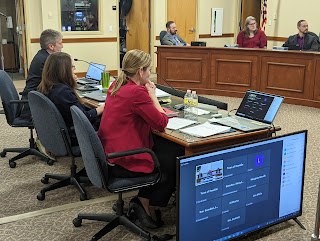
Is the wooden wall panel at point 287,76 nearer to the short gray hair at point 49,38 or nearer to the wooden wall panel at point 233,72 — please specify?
the wooden wall panel at point 233,72

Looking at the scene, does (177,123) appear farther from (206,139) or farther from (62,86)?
(62,86)

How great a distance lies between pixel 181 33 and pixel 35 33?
11.6 ft

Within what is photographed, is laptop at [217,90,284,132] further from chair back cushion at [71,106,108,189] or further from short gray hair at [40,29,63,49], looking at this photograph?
short gray hair at [40,29,63,49]

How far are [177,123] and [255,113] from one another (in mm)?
597

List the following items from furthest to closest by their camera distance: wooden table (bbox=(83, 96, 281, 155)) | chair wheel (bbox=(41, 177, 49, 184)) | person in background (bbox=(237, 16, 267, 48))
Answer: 1. person in background (bbox=(237, 16, 267, 48))
2. chair wheel (bbox=(41, 177, 49, 184))
3. wooden table (bbox=(83, 96, 281, 155))

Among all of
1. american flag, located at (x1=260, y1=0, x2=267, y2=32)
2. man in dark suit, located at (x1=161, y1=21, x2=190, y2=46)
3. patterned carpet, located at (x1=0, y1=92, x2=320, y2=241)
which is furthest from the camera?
american flag, located at (x1=260, y1=0, x2=267, y2=32)

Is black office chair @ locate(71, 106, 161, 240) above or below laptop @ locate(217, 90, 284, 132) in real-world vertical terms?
below

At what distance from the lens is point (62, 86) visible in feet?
11.0

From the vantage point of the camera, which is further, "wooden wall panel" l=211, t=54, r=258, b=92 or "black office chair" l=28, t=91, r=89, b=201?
"wooden wall panel" l=211, t=54, r=258, b=92

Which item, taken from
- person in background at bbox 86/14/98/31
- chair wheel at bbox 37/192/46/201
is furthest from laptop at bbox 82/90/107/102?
person in background at bbox 86/14/98/31

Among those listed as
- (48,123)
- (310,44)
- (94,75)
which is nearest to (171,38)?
(310,44)

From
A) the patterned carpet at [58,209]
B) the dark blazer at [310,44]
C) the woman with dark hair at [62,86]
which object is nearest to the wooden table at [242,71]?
the dark blazer at [310,44]

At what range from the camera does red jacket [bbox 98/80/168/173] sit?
2.73m

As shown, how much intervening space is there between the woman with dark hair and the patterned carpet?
0.53 metres
